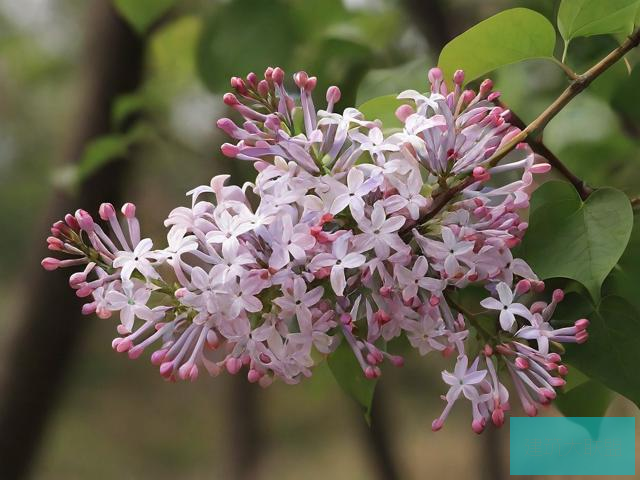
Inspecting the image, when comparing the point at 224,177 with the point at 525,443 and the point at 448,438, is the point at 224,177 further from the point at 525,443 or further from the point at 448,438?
the point at 448,438

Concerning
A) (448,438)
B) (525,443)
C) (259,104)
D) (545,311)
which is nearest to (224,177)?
(259,104)

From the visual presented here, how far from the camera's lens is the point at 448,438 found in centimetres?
247

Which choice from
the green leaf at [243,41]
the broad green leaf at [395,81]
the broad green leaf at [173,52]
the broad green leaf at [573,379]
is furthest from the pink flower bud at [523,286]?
the broad green leaf at [173,52]

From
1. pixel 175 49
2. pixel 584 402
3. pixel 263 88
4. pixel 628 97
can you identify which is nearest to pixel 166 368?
pixel 263 88

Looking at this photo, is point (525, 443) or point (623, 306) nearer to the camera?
point (623, 306)

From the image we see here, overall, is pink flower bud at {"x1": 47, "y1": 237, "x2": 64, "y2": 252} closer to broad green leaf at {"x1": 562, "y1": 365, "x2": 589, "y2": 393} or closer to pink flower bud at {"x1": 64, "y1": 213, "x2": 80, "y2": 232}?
pink flower bud at {"x1": 64, "y1": 213, "x2": 80, "y2": 232}

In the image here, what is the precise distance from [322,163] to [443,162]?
5 centimetres

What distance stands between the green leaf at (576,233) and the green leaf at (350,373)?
10cm

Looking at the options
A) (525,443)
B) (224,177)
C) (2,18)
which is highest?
(2,18)

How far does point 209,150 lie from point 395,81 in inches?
29.9

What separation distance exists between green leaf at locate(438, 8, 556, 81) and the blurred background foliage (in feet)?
0.35

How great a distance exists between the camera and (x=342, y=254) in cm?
29

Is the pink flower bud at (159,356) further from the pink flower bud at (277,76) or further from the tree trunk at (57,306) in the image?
the tree trunk at (57,306)
